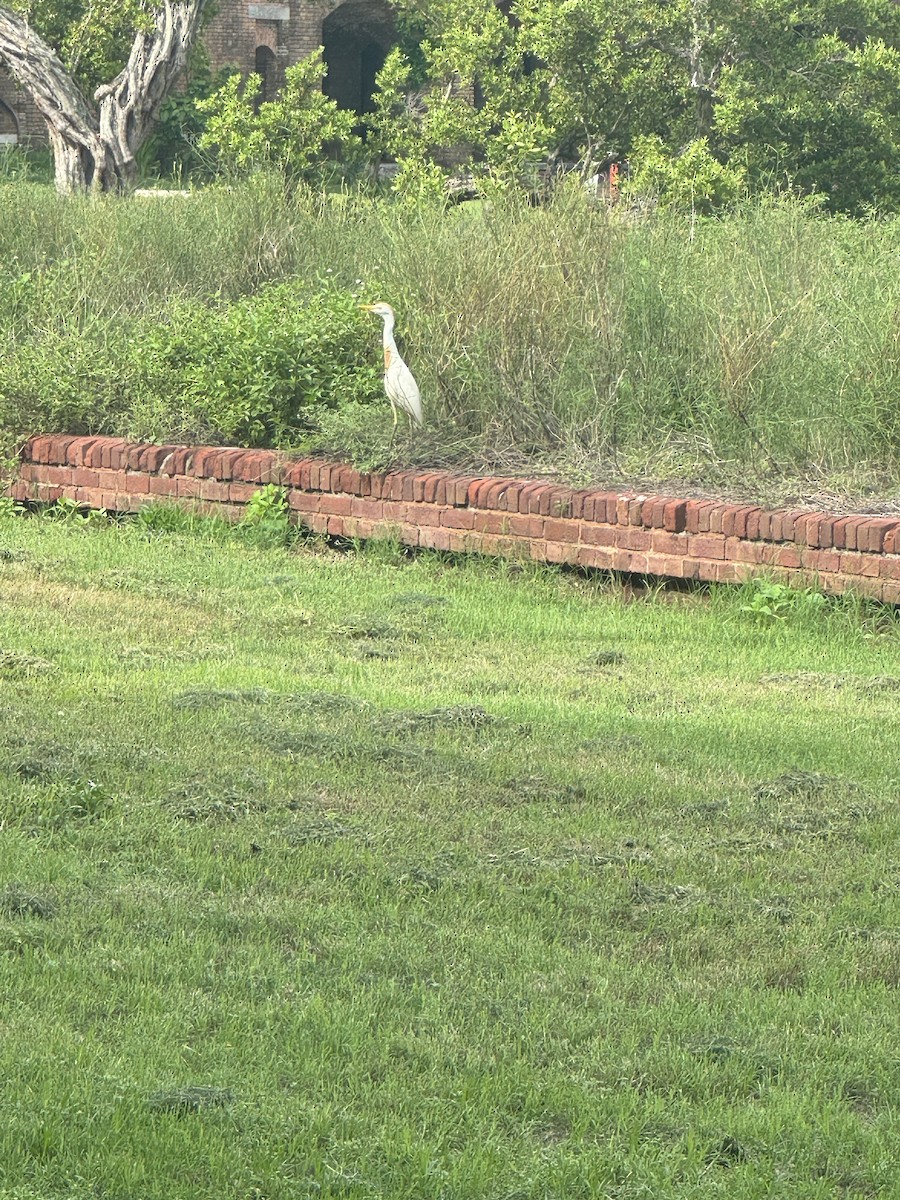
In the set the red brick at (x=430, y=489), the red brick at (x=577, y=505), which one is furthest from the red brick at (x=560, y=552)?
the red brick at (x=430, y=489)

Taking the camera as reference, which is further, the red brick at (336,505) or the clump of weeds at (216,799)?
the red brick at (336,505)

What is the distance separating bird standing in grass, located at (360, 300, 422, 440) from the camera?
28.1ft

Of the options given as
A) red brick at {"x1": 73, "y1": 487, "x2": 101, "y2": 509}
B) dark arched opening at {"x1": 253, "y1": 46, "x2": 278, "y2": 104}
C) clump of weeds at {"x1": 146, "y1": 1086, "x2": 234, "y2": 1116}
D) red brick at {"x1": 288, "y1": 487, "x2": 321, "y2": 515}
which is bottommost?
clump of weeds at {"x1": 146, "y1": 1086, "x2": 234, "y2": 1116}

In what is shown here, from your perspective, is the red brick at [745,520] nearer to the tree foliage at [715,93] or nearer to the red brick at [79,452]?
the red brick at [79,452]

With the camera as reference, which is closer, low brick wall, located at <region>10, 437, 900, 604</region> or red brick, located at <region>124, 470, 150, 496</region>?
low brick wall, located at <region>10, 437, 900, 604</region>

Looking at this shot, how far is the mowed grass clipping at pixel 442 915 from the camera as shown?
116 inches

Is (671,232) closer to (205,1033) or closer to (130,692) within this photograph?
(130,692)

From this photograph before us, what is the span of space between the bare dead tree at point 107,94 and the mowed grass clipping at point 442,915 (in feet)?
46.5

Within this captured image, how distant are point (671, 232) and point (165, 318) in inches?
122

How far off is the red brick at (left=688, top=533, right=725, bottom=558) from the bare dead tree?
13.6 m

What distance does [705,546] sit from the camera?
7.63 meters

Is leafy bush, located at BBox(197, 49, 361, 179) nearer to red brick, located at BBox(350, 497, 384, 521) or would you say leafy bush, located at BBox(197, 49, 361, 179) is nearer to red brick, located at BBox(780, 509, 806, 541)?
red brick, located at BBox(350, 497, 384, 521)

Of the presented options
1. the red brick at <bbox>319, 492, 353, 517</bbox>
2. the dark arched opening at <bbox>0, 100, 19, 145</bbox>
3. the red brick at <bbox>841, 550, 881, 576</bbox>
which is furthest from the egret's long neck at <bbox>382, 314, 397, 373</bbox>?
the dark arched opening at <bbox>0, 100, 19, 145</bbox>

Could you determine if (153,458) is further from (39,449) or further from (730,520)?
(730,520)
